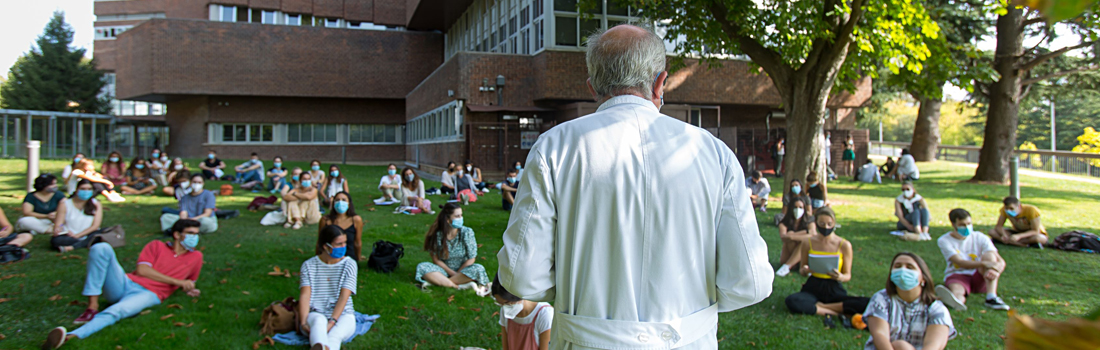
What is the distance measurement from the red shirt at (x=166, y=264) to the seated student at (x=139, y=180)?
35.9 ft

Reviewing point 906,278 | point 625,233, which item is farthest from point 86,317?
point 906,278

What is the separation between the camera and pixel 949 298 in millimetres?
7328

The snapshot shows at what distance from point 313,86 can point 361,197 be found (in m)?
23.5

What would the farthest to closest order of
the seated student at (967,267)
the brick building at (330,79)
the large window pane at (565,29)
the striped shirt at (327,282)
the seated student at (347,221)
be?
the brick building at (330,79) → the large window pane at (565,29) → the seated student at (347,221) → the seated student at (967,267) → the striped shirt at (327,282)

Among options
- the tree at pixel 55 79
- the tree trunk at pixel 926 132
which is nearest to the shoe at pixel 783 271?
the tree trunk at pixel 926 132

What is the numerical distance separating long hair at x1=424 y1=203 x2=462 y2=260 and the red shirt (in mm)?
2715

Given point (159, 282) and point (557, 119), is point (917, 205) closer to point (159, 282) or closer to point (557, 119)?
point (159, 282)

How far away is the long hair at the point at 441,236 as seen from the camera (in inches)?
327

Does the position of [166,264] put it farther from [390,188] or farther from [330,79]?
[330,79]

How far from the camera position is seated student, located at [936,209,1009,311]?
748 cm

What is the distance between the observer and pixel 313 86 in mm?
38125

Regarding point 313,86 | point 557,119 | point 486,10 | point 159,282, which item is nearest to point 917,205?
point 159,282

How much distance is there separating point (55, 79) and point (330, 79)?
23623 mm

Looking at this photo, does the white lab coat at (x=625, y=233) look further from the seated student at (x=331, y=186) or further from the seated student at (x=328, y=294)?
the seated student at (x=331, y=186)
